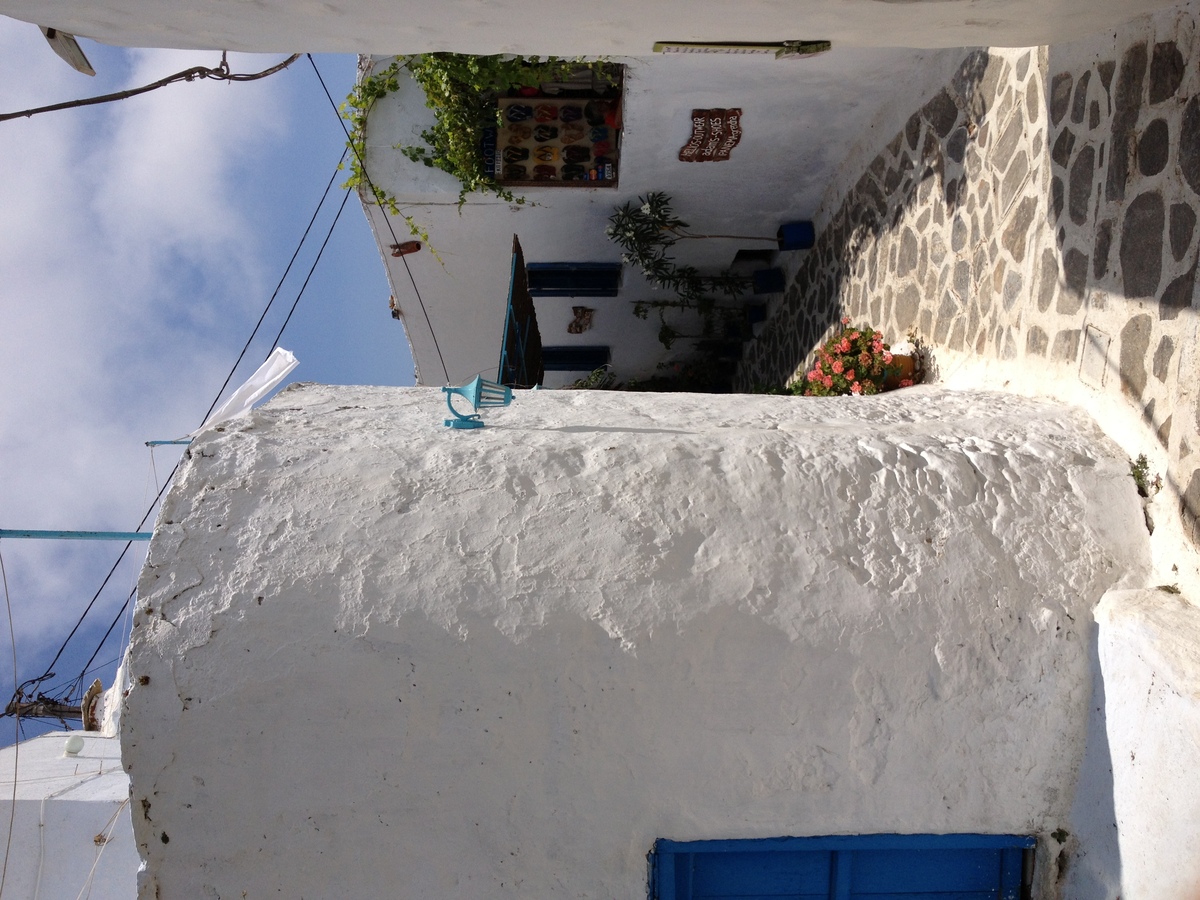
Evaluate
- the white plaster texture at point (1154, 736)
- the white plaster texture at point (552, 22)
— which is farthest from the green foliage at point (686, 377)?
the white plaster texture at point (1154, 736)

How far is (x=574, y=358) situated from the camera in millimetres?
10852

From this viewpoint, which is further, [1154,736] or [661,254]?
[661,254]

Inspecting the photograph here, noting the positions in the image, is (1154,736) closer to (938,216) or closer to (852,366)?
(852,366)

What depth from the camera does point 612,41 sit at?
8.83 feet

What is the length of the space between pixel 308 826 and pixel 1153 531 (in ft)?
8.96

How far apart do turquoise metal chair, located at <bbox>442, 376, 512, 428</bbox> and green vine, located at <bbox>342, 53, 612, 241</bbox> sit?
4220 millimetres

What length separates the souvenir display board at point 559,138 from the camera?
740 centimetres

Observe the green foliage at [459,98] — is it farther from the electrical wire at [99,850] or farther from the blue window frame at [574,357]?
the electrical wire at [99,850]

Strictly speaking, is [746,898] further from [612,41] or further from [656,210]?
[656,210]

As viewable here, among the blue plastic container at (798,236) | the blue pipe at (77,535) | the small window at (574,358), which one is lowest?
the blue pipe at (77,535)

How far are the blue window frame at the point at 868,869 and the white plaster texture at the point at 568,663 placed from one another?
0.08 m

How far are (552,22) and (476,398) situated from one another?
3.96 feet

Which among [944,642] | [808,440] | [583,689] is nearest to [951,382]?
[808,440]

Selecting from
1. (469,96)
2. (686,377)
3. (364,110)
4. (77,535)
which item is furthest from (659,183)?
Result: (77,535)
